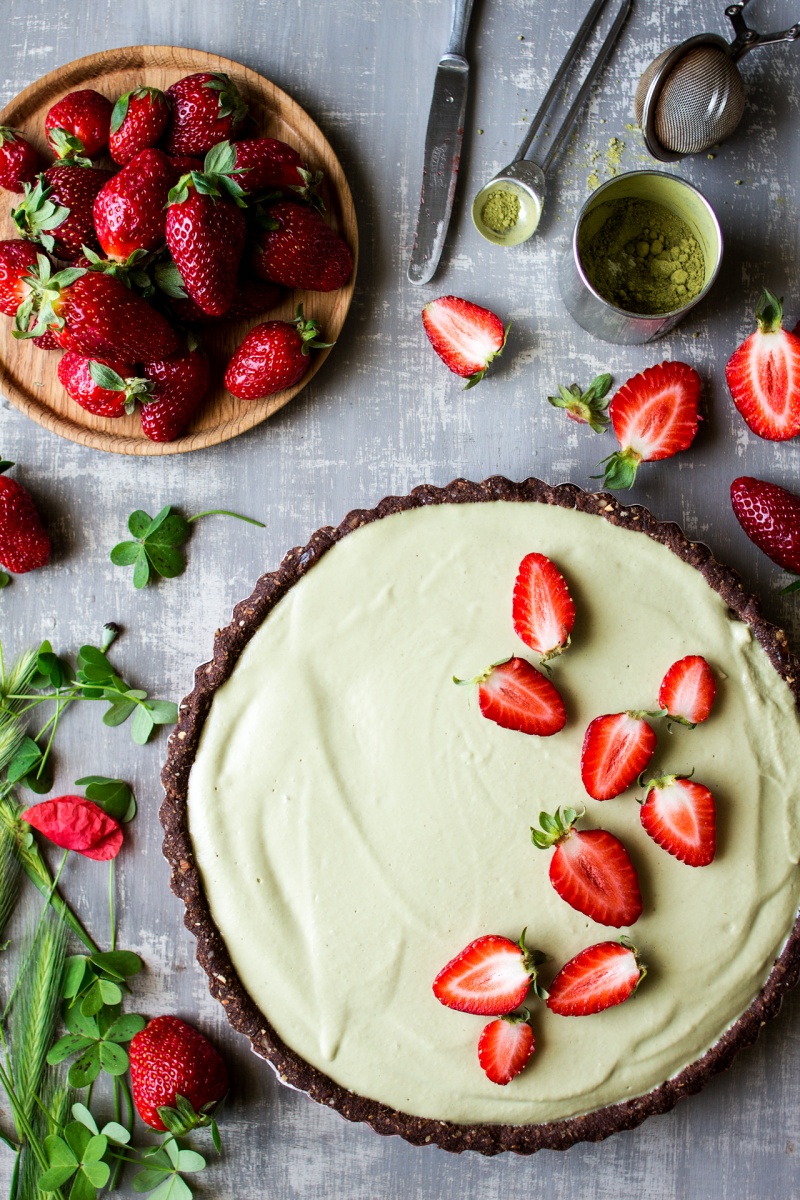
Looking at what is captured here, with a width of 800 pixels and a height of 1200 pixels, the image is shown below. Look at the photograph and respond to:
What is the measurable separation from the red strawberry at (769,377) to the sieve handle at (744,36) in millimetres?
736

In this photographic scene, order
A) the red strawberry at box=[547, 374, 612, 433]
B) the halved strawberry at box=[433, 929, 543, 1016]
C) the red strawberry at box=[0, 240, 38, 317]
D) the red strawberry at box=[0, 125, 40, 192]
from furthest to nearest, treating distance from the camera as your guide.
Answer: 1. the red strawberry at box=[547, 374, 612, 433]
2. the red strawberry at box=[0, 125, 40, 192]
3. the red strawberry at box=[0, 240, 38, 317]
4. the halved strawberry at box=[433, 929, 543, 1016]

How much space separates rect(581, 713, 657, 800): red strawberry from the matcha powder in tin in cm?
120

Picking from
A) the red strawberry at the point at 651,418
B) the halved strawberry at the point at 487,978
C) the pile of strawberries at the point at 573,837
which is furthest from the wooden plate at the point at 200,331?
the halved strawberry at the point at 487,978

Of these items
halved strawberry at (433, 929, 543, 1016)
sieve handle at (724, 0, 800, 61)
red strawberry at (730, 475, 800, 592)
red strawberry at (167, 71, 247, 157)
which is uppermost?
sieve handle at (724, 0, 800, 61)

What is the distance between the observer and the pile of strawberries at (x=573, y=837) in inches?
92.2

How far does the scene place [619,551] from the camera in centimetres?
247

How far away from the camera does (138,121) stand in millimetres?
2545

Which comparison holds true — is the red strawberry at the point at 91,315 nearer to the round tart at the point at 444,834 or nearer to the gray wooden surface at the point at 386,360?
the gray wooden surface at the point at 386,360

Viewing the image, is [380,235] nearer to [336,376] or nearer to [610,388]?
[336,376]

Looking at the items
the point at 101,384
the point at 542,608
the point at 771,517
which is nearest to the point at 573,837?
the point at 542,608

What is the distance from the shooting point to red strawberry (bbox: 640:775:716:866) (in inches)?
92.7

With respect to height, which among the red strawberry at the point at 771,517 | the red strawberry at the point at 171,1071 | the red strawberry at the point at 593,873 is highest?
the red strawberry at the point at 771,517

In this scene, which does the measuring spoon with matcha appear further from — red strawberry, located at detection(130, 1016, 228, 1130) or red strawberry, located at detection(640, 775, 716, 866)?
red strawberry, located at detection(130, 1016, 228, 1130)

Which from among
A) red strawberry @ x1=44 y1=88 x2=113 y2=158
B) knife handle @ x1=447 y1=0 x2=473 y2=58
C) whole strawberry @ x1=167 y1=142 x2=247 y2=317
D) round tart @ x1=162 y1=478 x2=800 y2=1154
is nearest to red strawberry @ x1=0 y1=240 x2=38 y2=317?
red strawberry @ x1=44 y1=88 x2=113 y2=158
